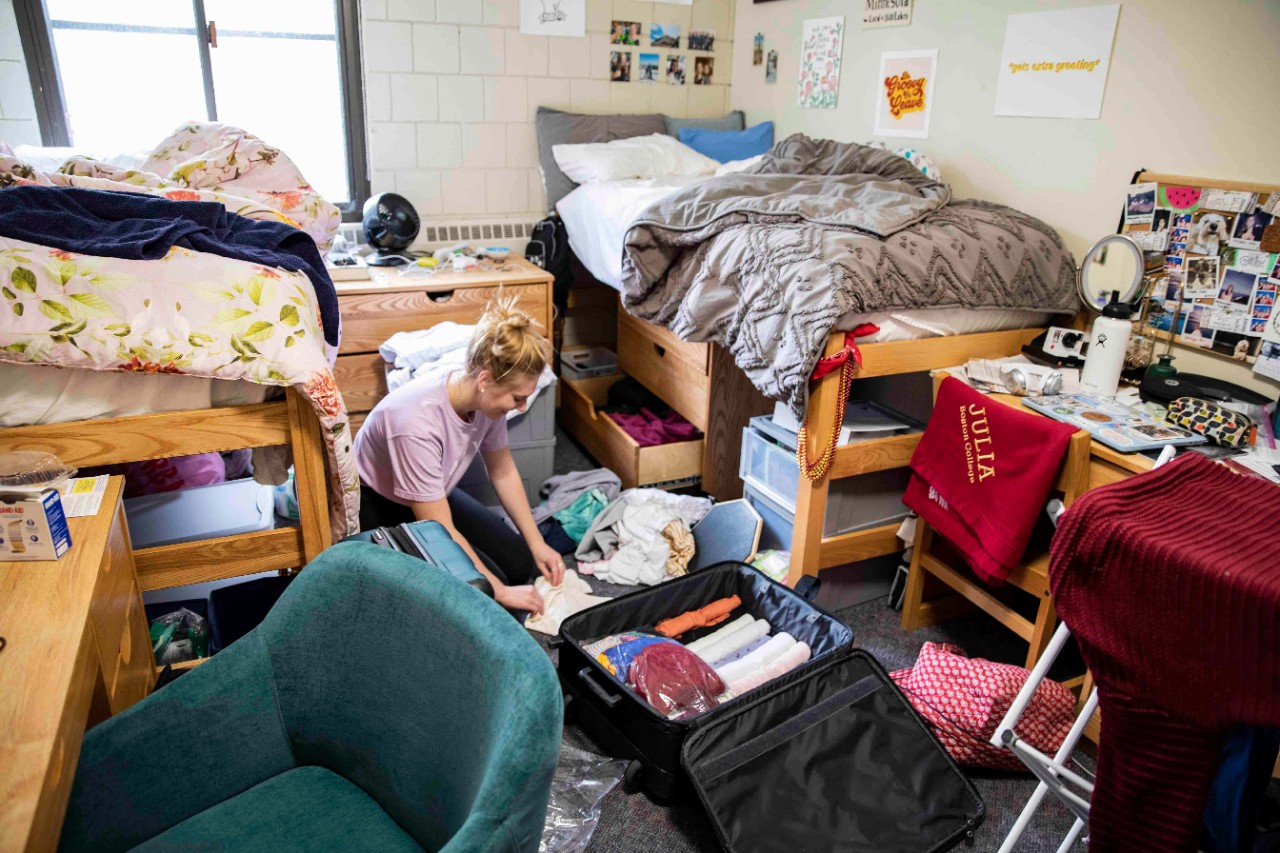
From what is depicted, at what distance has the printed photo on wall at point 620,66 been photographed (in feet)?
11.3

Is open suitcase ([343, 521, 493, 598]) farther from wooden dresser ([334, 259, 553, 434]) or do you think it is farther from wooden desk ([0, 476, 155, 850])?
wooden dresser ([334, 259, 553, 434])

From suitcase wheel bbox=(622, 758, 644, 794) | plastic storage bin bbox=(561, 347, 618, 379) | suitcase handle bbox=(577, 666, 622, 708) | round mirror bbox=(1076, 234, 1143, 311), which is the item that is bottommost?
suitcase wheel bbox=(622, 758, 644, 794)

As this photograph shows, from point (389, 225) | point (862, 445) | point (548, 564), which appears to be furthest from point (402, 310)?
point (862, 445)

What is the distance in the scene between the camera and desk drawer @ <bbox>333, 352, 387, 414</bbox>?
2781 millimetres

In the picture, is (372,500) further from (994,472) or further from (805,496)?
(994,472)

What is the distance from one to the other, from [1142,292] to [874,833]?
1436mm

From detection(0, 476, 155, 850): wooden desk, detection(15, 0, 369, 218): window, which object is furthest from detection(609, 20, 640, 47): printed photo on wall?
detection(0, 476, 155, 850): wooden desk

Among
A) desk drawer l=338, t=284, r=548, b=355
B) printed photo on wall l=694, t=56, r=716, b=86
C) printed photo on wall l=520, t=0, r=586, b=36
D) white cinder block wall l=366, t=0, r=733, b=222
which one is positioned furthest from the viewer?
printed photo on wall l=694, t=56, r=716, b=86

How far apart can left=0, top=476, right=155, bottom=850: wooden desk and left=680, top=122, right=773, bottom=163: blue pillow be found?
2.57 meters

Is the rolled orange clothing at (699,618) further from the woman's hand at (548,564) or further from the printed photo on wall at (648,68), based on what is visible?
the printed photo on wall at (648,68)

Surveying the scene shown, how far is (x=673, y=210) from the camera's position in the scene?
7.52 ft

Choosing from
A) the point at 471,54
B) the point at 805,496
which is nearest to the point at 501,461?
the point at 805,496

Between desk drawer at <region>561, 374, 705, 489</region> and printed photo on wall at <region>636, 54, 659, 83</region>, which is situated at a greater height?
printed photo on wall at <region>636, 54, 659, 83</region>

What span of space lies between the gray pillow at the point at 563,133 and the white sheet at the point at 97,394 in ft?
6.44
